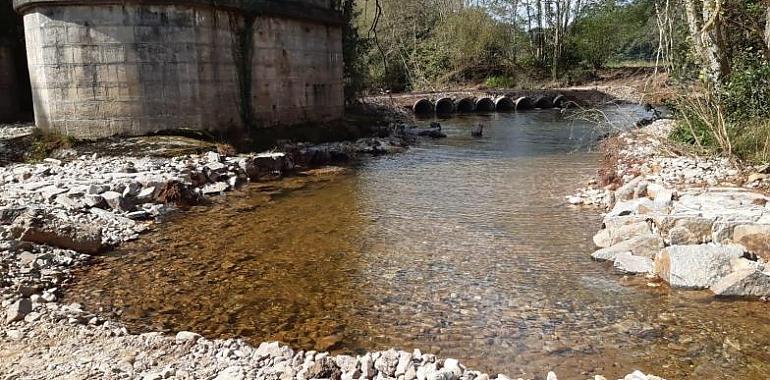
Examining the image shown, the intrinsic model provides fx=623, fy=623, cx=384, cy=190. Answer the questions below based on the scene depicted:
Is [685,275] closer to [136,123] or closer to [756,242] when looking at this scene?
[756,242]

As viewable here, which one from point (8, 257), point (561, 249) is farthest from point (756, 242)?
point (8, 257)

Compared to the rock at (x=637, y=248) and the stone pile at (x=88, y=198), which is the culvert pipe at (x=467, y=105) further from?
the rock at (x=637, y=248)

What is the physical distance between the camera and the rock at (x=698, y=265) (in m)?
5.99

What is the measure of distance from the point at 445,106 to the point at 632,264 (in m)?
25.6

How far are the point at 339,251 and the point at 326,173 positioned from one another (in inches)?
236

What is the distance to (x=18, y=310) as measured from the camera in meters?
5.27

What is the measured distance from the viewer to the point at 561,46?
42.1 meters

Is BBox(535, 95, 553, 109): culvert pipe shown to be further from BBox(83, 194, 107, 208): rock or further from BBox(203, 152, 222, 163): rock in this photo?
BBox(83, 194, 107, 208): rock

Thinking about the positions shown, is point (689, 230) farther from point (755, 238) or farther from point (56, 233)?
point (56, 233)

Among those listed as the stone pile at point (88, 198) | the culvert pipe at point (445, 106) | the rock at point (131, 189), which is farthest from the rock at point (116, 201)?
the culvert pipe at point (445, 106)

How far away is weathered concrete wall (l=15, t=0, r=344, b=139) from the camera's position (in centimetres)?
1245

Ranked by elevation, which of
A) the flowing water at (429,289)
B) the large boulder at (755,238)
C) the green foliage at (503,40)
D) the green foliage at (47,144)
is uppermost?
the green foliage at (503,40)

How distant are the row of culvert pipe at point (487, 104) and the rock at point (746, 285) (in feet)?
83.3

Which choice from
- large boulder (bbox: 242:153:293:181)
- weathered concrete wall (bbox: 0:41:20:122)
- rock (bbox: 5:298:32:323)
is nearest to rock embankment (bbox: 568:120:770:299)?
rock (bbox: 5:298:32:323)
